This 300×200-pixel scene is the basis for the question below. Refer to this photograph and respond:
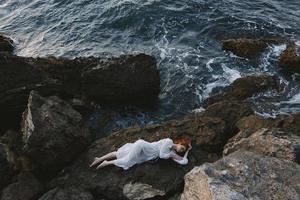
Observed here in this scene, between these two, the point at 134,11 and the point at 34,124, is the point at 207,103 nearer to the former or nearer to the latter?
A: the point at 34,124

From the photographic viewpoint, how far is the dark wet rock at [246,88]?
1872 cm

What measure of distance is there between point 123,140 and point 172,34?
38.4 ft

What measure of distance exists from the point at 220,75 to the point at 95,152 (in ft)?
28.6

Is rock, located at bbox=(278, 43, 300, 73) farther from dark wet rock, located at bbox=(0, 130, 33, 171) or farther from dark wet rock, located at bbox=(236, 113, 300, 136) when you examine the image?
dark wet rock, located at bbox=(0, 130, 33, 171)

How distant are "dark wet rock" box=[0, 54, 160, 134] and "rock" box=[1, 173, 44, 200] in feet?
12.0

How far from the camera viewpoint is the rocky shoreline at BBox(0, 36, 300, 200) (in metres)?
9.63

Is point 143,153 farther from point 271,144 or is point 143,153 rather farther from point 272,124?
point 272,124

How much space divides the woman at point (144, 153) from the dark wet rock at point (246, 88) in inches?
221

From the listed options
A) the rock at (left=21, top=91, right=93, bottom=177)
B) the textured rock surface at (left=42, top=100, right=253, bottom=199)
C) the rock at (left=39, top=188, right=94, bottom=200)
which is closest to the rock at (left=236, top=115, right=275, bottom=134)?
the textured rock surface at (left=42, top=100, right=253, bottom=199)

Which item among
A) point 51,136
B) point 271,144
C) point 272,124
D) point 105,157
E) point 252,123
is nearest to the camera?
point 271,144

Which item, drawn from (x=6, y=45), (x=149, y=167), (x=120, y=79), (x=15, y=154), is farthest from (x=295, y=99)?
(x=6, y=45)

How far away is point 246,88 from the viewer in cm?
1897

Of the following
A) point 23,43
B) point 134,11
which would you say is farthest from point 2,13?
point 134,11

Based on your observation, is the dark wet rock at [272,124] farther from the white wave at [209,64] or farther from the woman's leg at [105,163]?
the white wave at [209,64]
